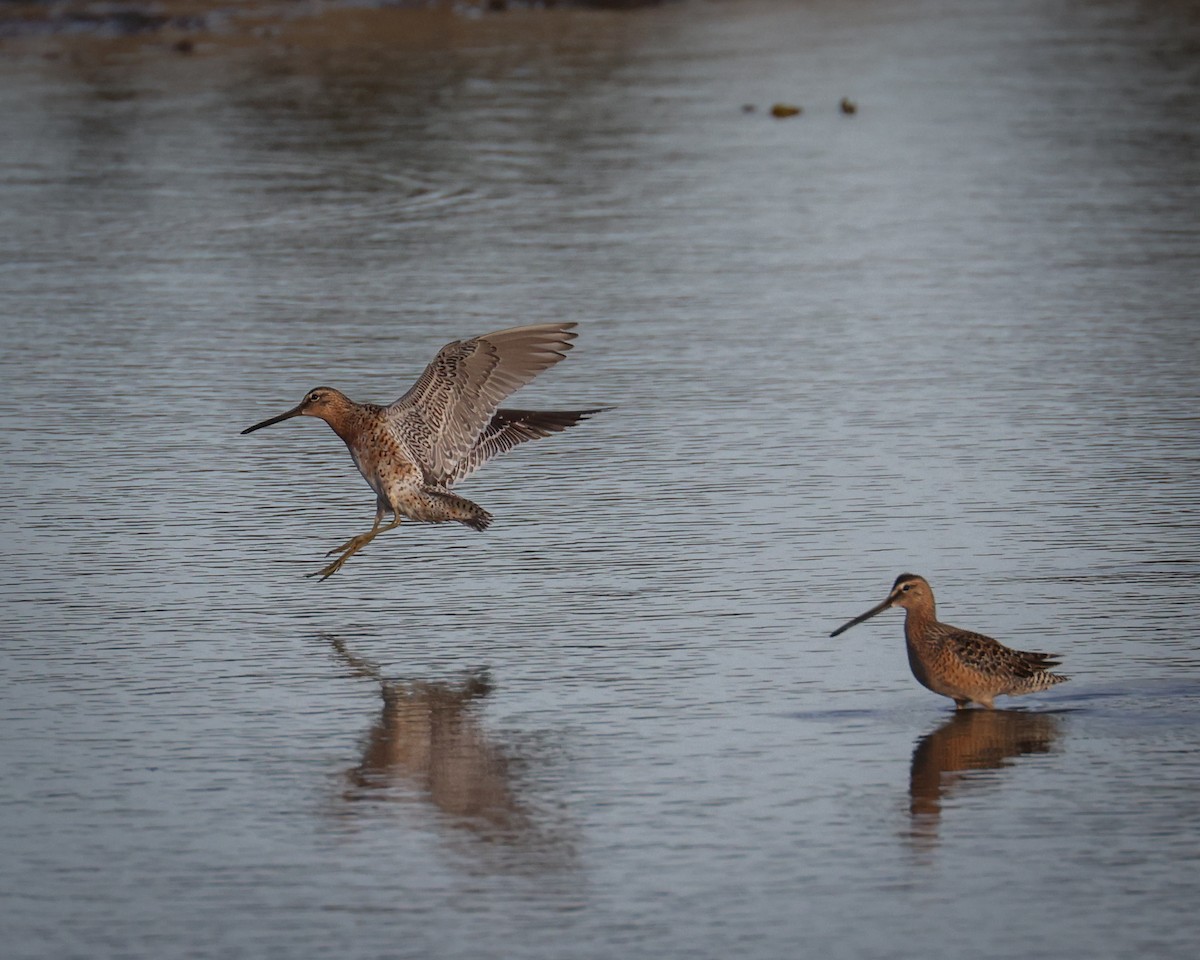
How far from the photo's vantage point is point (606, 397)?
43.8 ft

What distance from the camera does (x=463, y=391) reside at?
10258 millimetres

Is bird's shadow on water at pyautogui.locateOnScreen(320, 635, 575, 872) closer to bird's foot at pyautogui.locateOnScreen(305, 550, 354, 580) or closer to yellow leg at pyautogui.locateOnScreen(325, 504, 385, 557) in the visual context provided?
bird's foot at pyautogui.locateOnScreen(305, 550, 354, 580)

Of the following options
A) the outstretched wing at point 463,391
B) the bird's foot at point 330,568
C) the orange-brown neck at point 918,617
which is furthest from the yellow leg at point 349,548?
the orange-brown neck at point 918,617

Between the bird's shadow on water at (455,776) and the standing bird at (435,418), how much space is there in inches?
60.2

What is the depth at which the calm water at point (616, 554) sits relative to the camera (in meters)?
6.76

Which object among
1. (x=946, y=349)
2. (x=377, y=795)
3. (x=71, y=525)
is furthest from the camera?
(x=946, y=349)

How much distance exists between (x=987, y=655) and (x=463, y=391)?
3001mm

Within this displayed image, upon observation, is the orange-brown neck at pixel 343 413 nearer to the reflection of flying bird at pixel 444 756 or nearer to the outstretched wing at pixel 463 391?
the outstretched wing at pixel 463 391

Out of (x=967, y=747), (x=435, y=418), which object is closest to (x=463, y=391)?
(x=435, y=418)

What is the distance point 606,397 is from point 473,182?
8314 millimetres

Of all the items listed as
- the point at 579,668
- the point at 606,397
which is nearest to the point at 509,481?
the point at 606,397

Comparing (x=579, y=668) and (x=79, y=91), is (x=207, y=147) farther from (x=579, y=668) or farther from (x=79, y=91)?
(x=579, y=668)

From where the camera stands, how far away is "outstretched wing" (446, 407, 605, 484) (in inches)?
419

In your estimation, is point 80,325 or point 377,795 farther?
point 80,325
